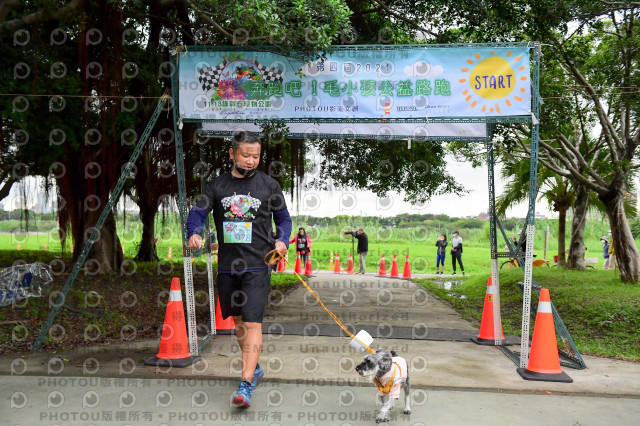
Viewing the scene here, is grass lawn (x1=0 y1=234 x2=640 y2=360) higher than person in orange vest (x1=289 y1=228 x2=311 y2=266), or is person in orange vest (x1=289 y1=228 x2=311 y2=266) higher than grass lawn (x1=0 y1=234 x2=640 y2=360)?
person in orange vest (x1=289 y1=228 x2=311 y2=266)

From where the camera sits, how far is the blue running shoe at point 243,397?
12.9 feet

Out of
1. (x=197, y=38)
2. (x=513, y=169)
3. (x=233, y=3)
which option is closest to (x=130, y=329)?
(x=233, y=3)

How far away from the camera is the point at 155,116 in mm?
5680

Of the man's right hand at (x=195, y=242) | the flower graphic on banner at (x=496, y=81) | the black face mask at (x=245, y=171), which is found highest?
the flower graphic on banner at (x=496, y=81)

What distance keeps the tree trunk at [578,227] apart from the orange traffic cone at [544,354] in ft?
37.0

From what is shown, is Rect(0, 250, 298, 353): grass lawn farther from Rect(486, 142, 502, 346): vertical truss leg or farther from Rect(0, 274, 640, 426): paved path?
Rect(486, 142, 502, 346): vertical truss leg

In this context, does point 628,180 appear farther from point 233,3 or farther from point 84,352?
point 84,352

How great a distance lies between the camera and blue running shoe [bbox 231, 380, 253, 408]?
3928mm

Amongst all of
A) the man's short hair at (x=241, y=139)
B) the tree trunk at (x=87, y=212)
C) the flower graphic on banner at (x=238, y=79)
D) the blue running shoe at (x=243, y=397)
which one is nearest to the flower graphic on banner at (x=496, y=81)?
the flower graphic on banner at (x=238, y=79)

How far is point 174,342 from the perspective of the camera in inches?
211

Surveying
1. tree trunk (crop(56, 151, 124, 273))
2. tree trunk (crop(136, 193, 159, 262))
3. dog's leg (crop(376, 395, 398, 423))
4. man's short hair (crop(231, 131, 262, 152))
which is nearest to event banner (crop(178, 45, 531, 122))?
man's short hair (crop(231, 131, 262, 152))

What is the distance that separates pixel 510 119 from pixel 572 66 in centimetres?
644

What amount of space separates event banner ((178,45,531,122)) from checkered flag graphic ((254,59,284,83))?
0.01 metres

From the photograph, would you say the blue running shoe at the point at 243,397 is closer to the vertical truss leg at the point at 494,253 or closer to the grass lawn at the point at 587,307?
the vertical truss leg at the point at 494,253
